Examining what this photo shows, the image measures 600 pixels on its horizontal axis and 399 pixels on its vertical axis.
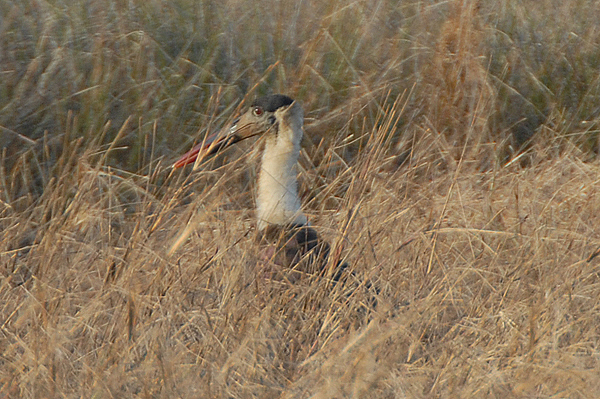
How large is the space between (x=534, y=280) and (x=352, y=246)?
578mm

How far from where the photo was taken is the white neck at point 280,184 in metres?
2.77

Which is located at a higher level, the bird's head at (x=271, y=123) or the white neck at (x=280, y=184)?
the bird's head at (x=271, y=123)

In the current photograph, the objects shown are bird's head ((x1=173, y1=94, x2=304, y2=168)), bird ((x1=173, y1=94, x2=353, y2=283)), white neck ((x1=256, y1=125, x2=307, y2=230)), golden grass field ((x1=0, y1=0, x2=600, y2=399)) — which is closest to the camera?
golden grass field ((x1=0, y1=0, x2=600, y2=399))

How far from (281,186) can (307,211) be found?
53cm

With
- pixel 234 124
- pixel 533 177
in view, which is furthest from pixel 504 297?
pixel 533 177

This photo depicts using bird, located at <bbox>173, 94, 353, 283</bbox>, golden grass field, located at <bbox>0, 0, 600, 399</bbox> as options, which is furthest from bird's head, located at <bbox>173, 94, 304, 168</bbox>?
golden grass field, located at <bbox>0, 0, 600, 399</bbox>

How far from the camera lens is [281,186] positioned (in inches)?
111

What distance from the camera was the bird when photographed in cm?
265

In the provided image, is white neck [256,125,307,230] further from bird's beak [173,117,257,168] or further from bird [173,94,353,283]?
bird's beak [173,117,257,168]

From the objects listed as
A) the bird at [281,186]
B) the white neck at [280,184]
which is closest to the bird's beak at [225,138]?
the bird at [281,186]

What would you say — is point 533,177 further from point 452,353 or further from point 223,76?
point 452,353

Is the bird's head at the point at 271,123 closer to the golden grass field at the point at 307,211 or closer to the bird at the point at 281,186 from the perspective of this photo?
the bird at the point at 281,186

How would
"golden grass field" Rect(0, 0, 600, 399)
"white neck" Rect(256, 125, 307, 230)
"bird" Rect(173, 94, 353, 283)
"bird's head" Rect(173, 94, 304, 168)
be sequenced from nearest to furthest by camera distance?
"golden grass field" Rect(0, 0, 600, 399) → "bird" Rect(173, 94, 353, 283) → "white neck" Rect(256, 125, 307, 230) → "bird's head" Rect(173, 94, 304, 168)

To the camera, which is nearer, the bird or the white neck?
the bird
